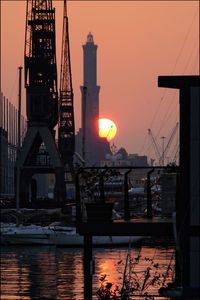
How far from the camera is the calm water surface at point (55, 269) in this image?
52312 mm

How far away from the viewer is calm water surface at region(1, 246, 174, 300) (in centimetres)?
5231

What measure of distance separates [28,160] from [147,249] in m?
65.0

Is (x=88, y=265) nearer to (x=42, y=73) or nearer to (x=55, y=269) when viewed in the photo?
(x=55, y=269)

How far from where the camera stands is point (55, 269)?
70.6 meters

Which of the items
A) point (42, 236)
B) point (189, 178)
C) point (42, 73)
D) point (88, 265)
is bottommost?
point (42, 236)

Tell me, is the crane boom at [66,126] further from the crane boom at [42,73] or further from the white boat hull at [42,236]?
the white boat hull at [42,236]

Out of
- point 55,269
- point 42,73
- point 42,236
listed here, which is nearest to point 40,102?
point 42,73

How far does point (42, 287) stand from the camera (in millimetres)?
56031

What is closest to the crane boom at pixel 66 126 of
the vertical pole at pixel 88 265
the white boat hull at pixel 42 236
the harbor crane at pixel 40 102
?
the harbor crane at pixel 40 102

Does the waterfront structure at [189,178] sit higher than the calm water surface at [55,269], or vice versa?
the waterfront structure at [189,178]

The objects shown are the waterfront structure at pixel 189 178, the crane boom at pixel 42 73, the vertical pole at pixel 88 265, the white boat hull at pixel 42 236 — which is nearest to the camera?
the waterfront structure at pixel 189 178

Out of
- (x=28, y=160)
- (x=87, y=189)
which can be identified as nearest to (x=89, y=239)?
(x=87, y=189)

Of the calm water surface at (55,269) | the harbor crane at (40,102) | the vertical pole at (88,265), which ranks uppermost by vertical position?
the harbor crane at (40,102)

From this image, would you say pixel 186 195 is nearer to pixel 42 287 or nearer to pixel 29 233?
pixel 42 287
